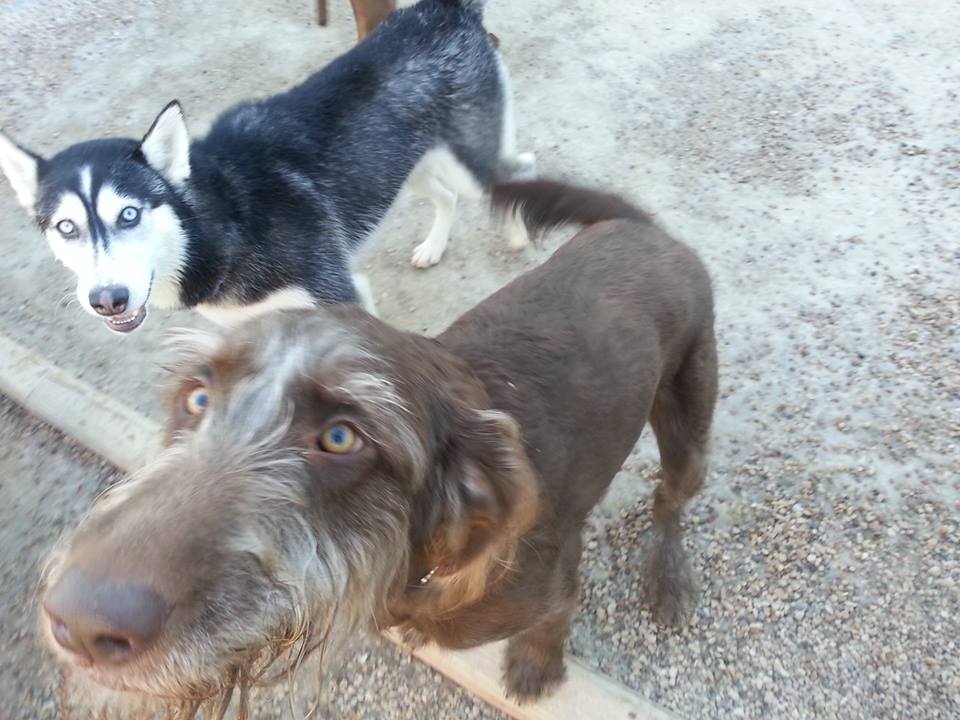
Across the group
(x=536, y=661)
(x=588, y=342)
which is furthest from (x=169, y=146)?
(x=536, y=661)

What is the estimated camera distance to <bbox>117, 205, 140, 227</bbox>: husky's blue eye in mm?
3026

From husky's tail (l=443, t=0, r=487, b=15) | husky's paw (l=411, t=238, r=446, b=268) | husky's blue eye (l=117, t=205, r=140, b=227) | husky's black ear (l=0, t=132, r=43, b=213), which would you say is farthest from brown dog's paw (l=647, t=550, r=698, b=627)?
husky's tail (l=443, t=0, r=487, b=15)

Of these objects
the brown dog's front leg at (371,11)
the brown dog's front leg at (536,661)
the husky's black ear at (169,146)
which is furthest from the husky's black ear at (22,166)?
the brown dog's front leg at (536,661)

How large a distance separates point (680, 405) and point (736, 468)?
0.78 metres

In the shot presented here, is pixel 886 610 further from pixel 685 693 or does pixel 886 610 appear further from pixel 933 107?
pixel 933 107

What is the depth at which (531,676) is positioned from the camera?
2.46 m

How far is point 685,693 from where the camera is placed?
2650 millimetres

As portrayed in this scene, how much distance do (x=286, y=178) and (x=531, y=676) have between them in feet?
8.09

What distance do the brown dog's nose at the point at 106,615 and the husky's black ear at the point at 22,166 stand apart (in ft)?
8.39

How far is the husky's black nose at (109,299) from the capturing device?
116 inches

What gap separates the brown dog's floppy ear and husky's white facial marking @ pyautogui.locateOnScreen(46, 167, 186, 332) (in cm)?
195

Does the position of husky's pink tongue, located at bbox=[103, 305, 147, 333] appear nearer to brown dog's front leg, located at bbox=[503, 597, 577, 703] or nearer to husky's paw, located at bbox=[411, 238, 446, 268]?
husky's paw, located at bbox=[411, 238, 446, 268]

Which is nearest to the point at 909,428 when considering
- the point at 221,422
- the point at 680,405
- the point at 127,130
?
the point at 680,405

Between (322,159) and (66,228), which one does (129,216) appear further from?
(322,159)
